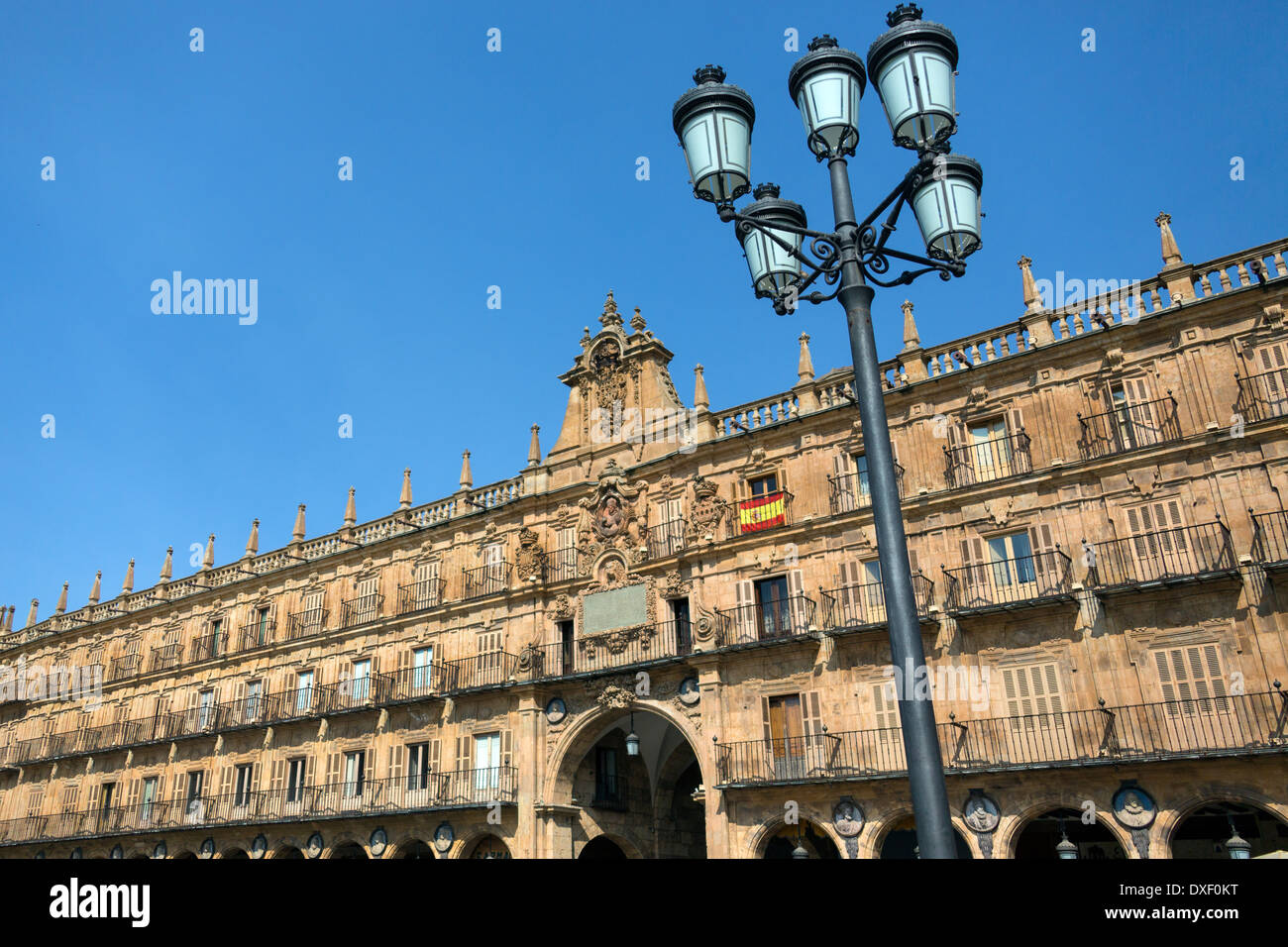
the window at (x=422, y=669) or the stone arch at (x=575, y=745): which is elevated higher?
the window at (x=422, y=669)

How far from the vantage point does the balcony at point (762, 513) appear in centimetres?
2825

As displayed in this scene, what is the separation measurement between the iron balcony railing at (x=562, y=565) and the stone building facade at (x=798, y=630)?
0.12m

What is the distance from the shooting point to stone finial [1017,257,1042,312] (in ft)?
84.0

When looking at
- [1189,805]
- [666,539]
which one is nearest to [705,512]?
[666,539]

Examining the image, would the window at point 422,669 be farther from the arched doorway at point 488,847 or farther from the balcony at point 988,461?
the balcony at point 988,461

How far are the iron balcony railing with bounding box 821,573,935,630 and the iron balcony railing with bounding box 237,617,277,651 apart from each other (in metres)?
25.5

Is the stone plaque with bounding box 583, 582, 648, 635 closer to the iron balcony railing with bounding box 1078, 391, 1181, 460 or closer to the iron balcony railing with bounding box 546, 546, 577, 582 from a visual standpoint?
the iron balcony railing with bounding box 546, 546, 577, 582

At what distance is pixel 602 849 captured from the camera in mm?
31203

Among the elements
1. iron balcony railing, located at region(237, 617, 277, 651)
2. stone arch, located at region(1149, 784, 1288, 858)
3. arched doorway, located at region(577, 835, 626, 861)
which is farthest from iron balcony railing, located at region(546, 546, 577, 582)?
stone arch, located at region(1149, 784, 1288, 858)

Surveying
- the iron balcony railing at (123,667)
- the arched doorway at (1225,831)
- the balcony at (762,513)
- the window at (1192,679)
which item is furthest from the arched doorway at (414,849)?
the window at (1192,679)
